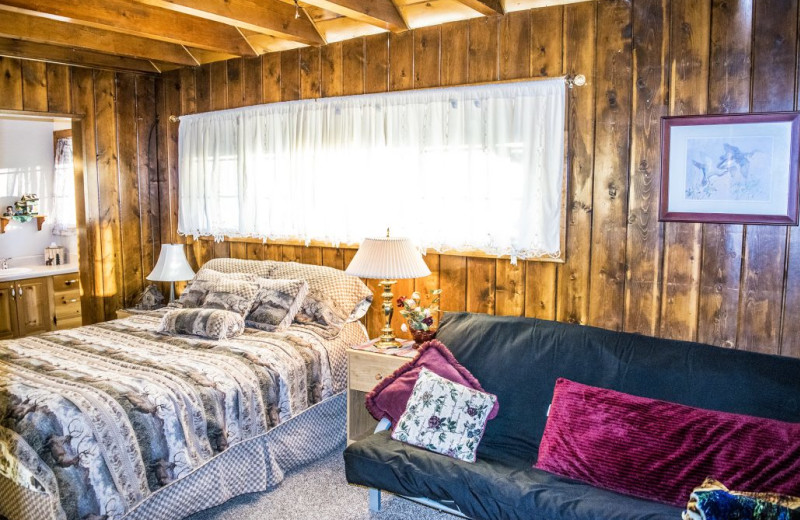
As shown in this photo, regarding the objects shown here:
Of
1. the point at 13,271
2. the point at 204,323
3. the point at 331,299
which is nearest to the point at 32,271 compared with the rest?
the point at 13,271

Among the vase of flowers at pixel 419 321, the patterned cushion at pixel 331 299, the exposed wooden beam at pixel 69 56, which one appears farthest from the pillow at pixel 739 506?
the exposed wooden beam at pixel 69 56

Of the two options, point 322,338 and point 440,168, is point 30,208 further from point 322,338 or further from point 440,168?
point 440,168

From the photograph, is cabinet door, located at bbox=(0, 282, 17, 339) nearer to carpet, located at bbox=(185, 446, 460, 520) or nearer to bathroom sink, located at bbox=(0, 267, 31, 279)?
bathroom sink, located at bbox=(0, 267, 31, 279)

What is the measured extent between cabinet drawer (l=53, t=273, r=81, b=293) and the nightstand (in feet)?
10.7

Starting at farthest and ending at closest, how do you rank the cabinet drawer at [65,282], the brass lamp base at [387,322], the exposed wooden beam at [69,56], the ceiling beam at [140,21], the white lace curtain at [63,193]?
the white lace curtain at [63,193]
the cabinet drawer at [65,282]
the exposed wooden beam at [69,56]
the brass lamp base at [387,322]
the ceiling beam at [140,21]

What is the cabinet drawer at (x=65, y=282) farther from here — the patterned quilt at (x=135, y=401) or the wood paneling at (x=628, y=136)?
the wood paneling at (x=628, y=136)

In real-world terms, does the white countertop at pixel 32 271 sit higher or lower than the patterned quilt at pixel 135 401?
higher

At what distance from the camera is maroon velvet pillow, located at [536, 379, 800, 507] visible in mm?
2172

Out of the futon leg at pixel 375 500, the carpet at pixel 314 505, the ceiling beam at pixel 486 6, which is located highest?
the ceiling beam at pixel 486 6

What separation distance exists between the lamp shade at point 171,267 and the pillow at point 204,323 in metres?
0.87

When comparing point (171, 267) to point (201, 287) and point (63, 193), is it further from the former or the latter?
point (63, 193)

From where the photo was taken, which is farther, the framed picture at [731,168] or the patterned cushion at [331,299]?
the patterned cushion at [331,299]

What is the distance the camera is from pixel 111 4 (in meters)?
3.59

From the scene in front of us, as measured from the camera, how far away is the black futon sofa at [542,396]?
229cm
